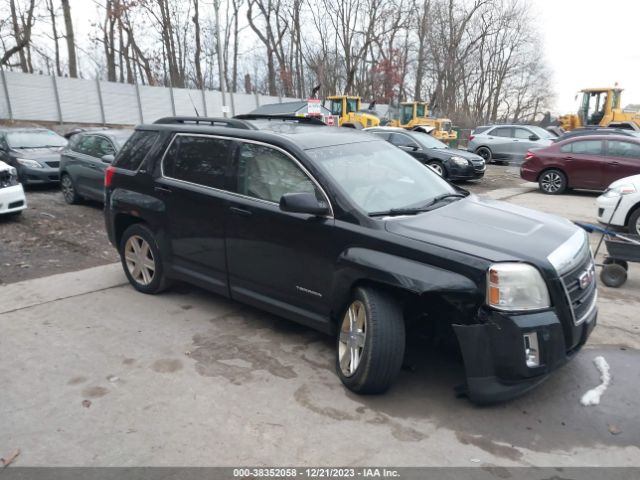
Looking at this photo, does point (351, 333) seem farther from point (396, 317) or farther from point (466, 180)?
point (466, 180)

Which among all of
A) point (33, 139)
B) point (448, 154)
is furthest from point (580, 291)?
point (33, 139)

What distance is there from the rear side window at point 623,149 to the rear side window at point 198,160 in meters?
10.6

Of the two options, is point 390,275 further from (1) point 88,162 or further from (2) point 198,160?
(1) point 88,162

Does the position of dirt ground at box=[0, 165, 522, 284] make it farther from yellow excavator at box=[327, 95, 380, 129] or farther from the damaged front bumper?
yellow excavator at box=[327, 95, 380, 129]

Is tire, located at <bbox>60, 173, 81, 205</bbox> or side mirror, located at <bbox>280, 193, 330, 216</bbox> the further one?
tire, located at <bbox>60, 173, 81, 205</bbox>

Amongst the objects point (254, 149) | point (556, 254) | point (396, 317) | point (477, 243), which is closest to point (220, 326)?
point (254, 149)

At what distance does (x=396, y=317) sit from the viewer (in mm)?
3309

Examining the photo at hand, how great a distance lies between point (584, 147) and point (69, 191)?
11657 millimetres

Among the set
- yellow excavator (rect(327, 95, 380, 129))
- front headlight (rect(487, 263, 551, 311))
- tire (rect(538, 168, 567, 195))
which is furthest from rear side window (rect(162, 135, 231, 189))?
yellow excavator (rect(327, 95, 380, 129))

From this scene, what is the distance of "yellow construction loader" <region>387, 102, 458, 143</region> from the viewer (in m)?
24.1

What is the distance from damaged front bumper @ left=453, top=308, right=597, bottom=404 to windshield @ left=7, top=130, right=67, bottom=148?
1175cm

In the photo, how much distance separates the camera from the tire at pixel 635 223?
24.8 feet

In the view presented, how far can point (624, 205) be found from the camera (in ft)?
25.0

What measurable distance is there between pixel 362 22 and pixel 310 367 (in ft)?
147
